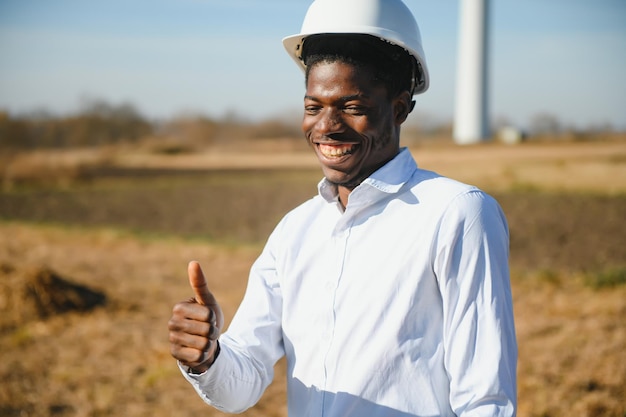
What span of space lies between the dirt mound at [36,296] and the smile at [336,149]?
629cm

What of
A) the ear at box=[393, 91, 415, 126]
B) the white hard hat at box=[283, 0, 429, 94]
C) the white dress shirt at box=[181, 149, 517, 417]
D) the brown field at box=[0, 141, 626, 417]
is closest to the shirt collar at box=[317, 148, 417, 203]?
the white dress shirt at box=[181, 149, 517, 417]

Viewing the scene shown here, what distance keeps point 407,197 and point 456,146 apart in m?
30.7

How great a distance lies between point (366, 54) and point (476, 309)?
719 mm

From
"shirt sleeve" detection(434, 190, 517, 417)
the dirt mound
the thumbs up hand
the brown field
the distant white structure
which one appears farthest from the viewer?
the distant white structure

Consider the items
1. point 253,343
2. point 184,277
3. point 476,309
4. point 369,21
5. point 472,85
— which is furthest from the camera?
point 472,85

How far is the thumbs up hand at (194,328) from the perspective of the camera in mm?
1546

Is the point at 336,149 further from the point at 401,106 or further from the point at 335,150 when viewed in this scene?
the point at 401,106

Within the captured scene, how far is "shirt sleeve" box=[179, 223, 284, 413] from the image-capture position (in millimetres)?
1725

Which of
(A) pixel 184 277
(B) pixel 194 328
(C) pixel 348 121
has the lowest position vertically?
(A) pixel 184 277

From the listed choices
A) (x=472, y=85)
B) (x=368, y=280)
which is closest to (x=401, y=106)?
(x=368, y=280)

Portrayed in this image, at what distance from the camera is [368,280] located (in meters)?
1.60

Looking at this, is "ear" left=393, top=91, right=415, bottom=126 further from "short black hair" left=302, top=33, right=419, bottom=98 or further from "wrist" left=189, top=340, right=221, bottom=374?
"wrist" left=189, top=340, right=221, bottom=374

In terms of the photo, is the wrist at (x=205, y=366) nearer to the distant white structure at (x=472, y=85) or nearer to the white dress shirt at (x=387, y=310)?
the white dress shirt at (x=387, y=310)

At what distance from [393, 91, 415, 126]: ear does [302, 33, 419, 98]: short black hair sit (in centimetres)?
2
